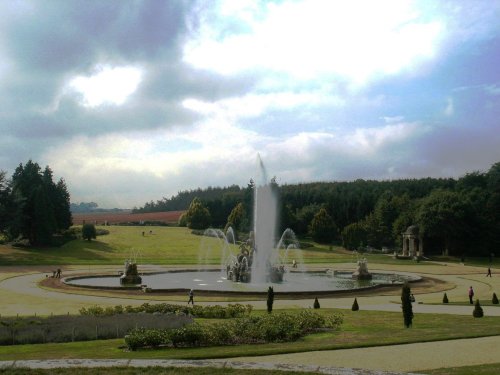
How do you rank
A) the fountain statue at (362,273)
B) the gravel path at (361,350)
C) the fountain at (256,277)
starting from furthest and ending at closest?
the fountain statue at (362,273), the fountain at (256,277), the gravel path at (361,350)

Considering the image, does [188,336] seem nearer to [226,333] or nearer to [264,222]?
[226,333]

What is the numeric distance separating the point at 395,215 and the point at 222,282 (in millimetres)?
68514

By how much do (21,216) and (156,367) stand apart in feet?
236

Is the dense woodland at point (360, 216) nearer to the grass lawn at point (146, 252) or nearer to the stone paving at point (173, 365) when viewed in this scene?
the grass lawn at point (146, 252)

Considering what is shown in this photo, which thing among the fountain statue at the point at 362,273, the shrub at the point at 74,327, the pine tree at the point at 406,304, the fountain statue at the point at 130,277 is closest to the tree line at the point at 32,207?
the fountain statue at the point at 130,277

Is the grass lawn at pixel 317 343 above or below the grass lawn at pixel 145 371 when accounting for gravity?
below

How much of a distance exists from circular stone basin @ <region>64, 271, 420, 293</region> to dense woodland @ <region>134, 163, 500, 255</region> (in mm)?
39883

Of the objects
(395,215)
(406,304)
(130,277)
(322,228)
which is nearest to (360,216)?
(395,215)

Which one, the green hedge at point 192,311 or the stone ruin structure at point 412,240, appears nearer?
the green hedge at point 192,311

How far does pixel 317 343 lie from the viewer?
18.3 meters

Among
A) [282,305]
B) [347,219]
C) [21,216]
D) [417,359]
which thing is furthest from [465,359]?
[347,219]

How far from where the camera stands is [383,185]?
155250mm

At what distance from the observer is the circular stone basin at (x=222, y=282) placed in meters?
39.9

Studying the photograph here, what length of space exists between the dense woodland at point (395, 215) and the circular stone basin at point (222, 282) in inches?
1570
